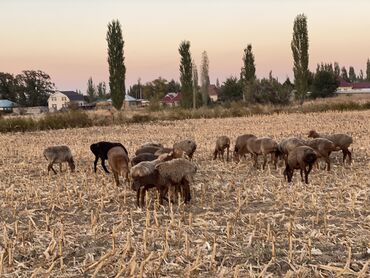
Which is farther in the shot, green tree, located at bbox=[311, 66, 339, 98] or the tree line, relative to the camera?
green tree, located at bbox=[311, 66, 339, 98]

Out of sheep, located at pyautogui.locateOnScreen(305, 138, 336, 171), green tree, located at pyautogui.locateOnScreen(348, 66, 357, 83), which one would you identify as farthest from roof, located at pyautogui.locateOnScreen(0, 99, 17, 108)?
green tree, located at pyautogui.locateOnScreen(348, 66, 357, 83)

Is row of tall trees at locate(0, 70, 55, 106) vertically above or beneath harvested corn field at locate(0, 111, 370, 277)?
above

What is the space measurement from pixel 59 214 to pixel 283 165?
7.35 m

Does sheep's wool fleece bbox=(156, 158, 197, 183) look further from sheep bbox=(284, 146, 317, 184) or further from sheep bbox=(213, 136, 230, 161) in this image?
sheep bbox=(213, 136, 230, 161)

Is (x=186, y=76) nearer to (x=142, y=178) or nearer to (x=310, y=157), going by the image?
(x=310, y=157)

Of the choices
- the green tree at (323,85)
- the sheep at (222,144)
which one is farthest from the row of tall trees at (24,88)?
the sheep at (222,144)

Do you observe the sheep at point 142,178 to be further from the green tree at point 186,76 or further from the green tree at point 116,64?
the green tree at point 186,76

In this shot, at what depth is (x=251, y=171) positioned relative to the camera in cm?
1314

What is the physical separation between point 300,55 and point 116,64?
76.7 feet

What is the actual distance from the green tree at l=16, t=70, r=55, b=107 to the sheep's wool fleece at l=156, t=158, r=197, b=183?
289ft

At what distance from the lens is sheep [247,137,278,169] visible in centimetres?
1325

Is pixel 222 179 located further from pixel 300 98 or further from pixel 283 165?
pixel 300 98

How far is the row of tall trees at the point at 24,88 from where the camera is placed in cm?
9144

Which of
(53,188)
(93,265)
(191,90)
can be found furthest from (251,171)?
(191,90)
